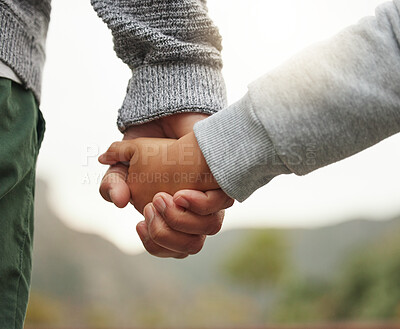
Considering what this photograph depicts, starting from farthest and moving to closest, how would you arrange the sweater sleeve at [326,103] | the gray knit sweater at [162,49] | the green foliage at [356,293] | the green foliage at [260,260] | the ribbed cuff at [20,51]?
the green foliage at [260,260] → the green foliage at [356,293] → the gray knit sweater at [162,49] → the ribbed cuff at [20,51] → the sweater sleeve at [326,103]

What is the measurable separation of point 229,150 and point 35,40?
0.47m

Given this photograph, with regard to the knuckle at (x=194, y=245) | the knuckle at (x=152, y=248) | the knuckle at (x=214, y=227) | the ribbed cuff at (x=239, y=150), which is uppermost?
the ribbed cuff at (x=239, y=150)

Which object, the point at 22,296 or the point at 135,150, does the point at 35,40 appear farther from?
the point at 22,296

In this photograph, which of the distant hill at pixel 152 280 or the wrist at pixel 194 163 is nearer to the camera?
the wrist at pixel 194 163

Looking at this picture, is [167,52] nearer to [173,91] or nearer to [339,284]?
[173,91]

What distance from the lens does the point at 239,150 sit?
2.67 ft

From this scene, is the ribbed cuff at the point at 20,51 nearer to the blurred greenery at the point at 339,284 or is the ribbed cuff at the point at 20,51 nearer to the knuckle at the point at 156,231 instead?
the knuckle at the point at 156,231

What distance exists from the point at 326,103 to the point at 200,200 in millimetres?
298

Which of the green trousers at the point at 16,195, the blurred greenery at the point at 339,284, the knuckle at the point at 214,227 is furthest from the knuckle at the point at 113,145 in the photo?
the blurred greenery at the point at 339,284

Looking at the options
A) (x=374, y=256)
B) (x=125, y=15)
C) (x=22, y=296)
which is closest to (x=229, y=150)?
(x=125, y=15)

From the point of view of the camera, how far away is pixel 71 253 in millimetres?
23812

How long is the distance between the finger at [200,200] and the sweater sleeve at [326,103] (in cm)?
11

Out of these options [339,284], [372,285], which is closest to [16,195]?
[372,285]

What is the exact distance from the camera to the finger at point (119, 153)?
1.03m
